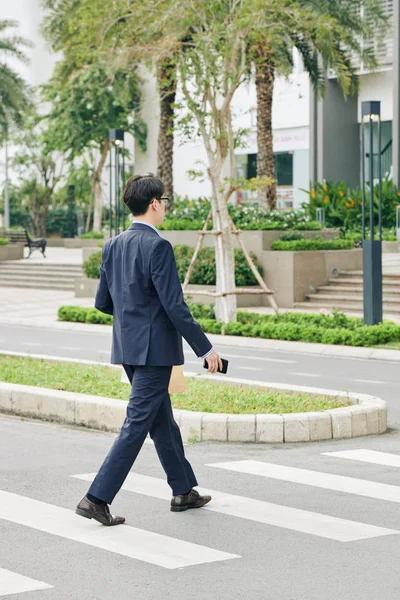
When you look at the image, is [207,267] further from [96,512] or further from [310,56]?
[96,512]

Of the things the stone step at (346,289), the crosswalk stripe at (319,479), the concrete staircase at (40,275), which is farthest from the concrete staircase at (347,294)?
the crosswalk stripe at (319,479)

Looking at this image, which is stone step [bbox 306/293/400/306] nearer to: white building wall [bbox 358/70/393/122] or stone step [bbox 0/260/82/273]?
stone step [bbox 0/260/82/273]

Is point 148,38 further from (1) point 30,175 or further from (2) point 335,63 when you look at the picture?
(1) point 30,175

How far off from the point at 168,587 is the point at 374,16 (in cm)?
3220

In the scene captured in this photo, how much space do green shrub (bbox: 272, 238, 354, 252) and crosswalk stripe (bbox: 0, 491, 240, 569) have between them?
62.2ft

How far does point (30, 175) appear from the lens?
217ft

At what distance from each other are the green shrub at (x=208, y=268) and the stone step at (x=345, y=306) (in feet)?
4.09

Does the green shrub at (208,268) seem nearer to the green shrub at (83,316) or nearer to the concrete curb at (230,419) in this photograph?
the green shrub at (83,316)

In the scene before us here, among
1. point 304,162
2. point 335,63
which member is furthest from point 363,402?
point 304,162

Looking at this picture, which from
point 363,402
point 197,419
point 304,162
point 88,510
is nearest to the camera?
point 88,510

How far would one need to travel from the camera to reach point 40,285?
116 ft

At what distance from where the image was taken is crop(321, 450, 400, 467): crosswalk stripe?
850cm

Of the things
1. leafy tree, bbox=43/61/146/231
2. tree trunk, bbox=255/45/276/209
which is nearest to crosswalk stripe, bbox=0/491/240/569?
tree trunk, bbox=255/45/276/209

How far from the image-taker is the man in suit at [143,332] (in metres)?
6.53
